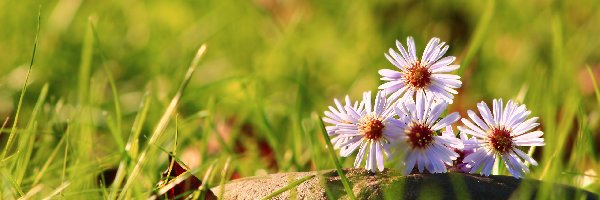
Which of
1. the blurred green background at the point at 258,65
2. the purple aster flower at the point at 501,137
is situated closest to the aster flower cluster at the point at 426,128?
the purple aster flower at the point at 501,137

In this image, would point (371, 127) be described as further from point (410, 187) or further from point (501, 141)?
point (501, 141)

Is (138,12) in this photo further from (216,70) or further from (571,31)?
(571,31)

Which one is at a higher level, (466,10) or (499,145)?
(466,10)

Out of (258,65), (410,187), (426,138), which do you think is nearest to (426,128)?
(426,138)

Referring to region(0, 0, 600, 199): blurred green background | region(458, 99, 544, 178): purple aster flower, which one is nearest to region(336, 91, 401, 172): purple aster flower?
region(458, 99, 544, 178): purple aster flower

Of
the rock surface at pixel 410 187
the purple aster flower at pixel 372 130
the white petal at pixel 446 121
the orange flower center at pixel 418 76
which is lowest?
the rock surface at pixel 410 187

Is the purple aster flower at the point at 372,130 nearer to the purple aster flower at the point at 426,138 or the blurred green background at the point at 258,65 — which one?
the purple aster flower at the point at 426,138

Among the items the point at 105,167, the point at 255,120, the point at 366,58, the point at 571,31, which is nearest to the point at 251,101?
the point at 255,120
